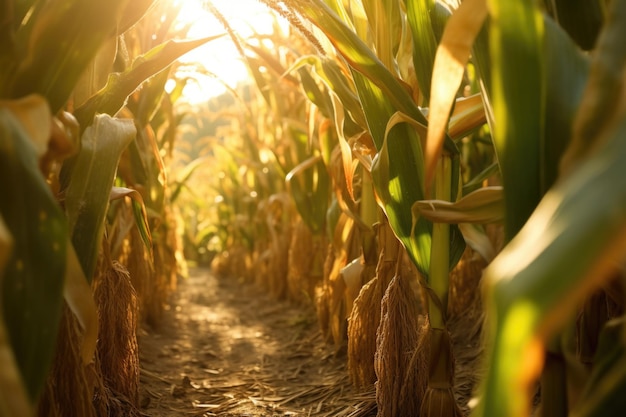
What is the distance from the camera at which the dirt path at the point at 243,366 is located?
1.09 metres

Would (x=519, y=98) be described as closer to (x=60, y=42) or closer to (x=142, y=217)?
(x=60, y=42)

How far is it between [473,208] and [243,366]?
3.45 ft

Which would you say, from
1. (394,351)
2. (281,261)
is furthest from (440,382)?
(281,261)

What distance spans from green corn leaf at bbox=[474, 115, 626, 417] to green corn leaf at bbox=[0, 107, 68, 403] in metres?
0.34

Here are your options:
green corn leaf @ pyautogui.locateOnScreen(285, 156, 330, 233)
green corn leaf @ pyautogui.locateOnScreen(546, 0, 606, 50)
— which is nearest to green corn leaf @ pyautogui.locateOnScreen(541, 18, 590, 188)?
green corn leaf @ pyautogui.locateOnScreen(546, 0, 606, 50)

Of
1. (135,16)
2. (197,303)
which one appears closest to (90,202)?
(135,16)

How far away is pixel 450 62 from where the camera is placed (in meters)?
0.54

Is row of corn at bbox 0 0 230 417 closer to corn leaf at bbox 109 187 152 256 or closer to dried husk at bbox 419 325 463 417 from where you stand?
corn leaf at bbox 109 187 152 256

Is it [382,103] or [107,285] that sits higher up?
[382,103]

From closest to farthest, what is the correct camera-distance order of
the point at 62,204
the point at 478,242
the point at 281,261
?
the point at 62,204, the point at 478,242, the point at 281,261

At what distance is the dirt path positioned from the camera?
1090 mm

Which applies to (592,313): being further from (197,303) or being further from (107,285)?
(197,303)

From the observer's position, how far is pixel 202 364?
5.06ft

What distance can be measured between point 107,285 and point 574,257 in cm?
80
